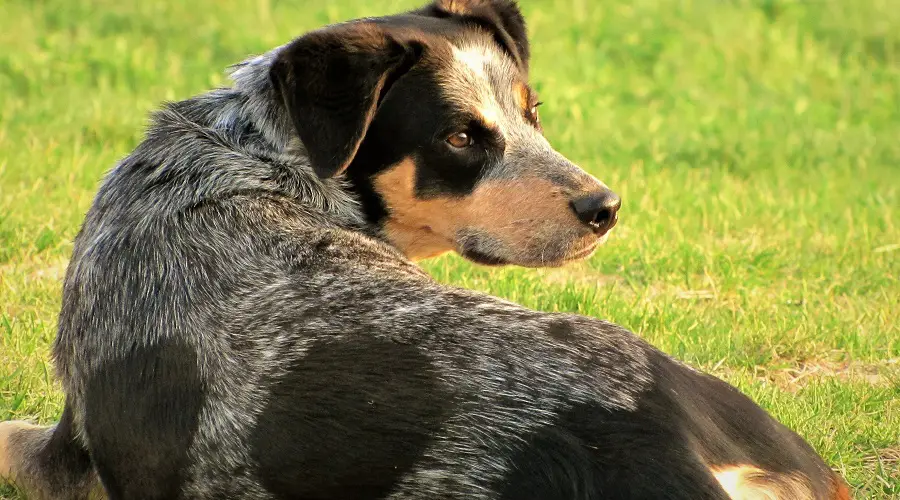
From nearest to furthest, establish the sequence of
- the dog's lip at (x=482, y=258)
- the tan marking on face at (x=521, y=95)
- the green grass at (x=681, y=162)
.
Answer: the dog's lip at (x=482, y=258), the tan marking on face at (x=521, y=95), the green grass at (x=681, y=162)

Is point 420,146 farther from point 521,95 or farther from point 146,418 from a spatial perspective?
point 146,418

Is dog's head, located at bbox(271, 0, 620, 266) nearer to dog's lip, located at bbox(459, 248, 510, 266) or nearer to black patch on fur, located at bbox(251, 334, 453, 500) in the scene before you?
dog's lip, located at bbox(459, 248, 510, 266)

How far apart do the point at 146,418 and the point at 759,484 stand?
1813mm

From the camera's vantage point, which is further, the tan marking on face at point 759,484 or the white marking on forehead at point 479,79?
the white marking on forehead at point 479,79

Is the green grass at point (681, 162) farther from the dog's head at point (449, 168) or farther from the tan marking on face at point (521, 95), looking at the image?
the tan marking on face at point (521, 95)

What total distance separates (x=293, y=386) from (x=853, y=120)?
9834 mm

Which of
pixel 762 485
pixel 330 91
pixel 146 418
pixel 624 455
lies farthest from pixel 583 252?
pixel 146 418

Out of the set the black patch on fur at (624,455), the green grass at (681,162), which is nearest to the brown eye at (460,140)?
Answer: the black patch on fur at (624,455)

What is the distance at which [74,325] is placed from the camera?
4277 mm

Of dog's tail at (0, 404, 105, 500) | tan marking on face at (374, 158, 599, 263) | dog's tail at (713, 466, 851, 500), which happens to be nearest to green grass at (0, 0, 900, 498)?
dog's tail at (0, 404, 105, 500)

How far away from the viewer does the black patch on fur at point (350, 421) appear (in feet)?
11.3

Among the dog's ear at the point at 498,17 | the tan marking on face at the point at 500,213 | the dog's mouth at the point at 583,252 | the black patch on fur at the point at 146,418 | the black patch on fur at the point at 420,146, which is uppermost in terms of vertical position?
the dog's ear at the point at 498,17

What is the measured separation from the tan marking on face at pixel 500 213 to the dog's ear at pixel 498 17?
837 mm

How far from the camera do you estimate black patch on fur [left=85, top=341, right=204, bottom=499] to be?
12.2 ft
